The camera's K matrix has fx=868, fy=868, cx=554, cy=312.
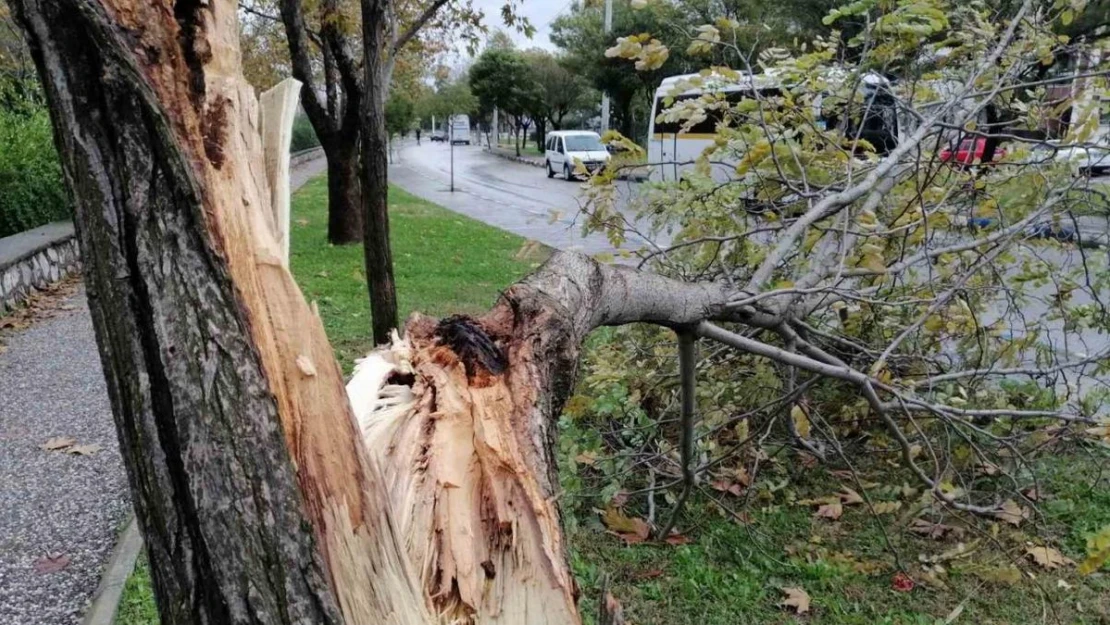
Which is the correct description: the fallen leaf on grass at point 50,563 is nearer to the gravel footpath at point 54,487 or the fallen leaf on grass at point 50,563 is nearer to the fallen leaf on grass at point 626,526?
the gravel footpath at point 54,487

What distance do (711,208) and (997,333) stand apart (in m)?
1.87

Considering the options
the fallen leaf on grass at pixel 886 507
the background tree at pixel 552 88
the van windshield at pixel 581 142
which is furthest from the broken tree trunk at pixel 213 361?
the background tree at pixel 552 88

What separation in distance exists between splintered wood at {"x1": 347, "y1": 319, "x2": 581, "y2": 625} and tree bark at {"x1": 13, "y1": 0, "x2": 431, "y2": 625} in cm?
32

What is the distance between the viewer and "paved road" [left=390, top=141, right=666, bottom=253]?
11883 millimetres

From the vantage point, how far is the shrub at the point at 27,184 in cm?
977

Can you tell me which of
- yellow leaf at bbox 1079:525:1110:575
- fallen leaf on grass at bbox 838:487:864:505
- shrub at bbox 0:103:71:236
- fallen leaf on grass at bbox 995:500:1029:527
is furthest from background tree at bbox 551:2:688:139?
yellow leaf at bbox 1079:525:1110:575

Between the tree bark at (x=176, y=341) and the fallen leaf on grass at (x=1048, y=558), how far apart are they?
12.3 ft

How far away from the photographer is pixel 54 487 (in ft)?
14.5

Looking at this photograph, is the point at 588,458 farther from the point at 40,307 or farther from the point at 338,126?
the point at 338,126

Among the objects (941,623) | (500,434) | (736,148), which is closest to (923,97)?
(736,148)

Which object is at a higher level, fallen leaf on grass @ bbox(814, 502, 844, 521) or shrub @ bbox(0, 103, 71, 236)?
shrub @ bbox(0, 103, 71, 236)

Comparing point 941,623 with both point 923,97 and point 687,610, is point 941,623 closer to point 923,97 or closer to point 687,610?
point 687,610

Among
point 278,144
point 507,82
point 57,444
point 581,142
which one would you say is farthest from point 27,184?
point 507,82

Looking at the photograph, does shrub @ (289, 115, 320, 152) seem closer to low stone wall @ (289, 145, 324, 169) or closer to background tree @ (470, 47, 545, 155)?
low stone wall @ (289, 145, 324, 169)
